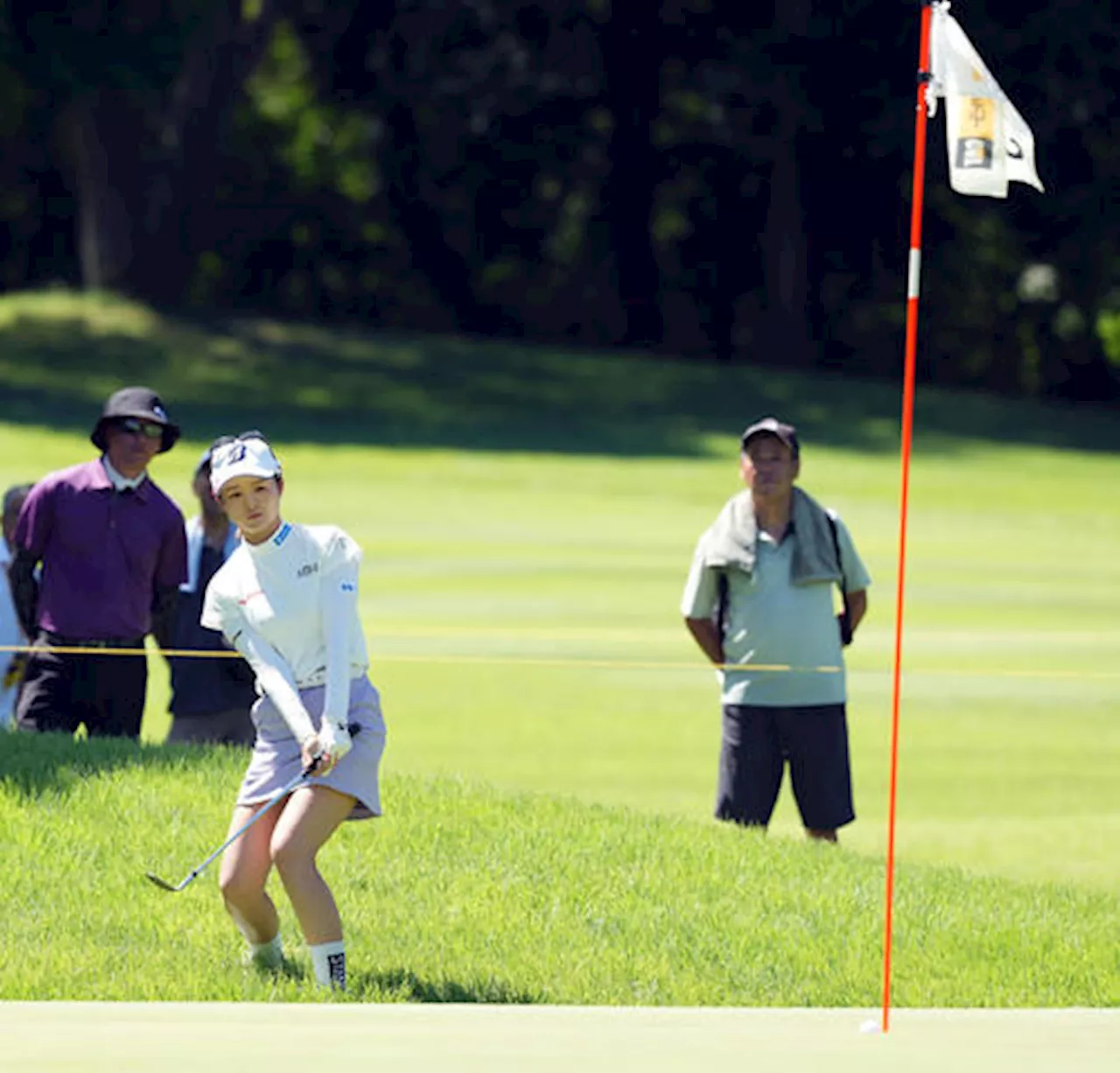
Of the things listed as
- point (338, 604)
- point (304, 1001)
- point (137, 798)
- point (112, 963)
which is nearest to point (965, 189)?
point (338, 604)

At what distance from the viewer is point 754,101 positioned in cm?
5556

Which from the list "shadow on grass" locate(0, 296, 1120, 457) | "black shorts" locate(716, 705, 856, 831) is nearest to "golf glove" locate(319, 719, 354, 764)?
"black shorts" locate(716, 705, 856, 831)

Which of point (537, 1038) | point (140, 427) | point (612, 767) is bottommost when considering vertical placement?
point (612, 767)

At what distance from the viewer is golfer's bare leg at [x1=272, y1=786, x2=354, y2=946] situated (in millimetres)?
7215

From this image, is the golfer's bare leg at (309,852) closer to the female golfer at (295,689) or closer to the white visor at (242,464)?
the female golfer at (295,689)

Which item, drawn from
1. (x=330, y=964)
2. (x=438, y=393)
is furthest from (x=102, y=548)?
(x=438, y=393)

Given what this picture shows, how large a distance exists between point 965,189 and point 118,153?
1804 inches

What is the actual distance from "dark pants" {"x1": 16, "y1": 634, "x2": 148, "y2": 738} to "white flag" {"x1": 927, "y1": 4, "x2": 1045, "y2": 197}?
4711 mm

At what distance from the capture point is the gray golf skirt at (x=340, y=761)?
7320 millimetres

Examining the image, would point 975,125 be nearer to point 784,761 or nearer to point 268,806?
point 268,806

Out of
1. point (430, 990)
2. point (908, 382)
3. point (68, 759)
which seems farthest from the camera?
point (68, 759)

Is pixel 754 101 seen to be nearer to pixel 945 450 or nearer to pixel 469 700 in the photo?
pixel 945 450

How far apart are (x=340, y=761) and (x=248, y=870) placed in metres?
0.41

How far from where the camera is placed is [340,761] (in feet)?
24.1
